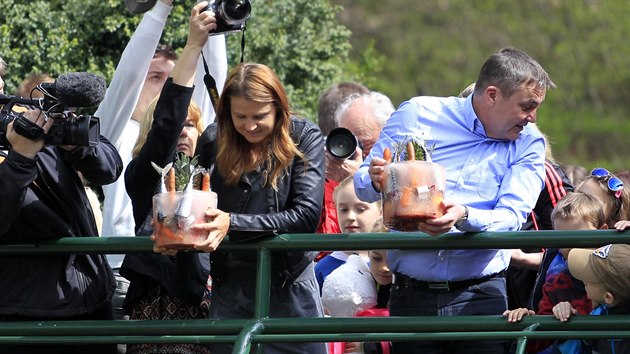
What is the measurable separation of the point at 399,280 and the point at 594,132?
56.7ft

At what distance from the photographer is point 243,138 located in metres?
5.54

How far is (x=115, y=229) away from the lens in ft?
21.4

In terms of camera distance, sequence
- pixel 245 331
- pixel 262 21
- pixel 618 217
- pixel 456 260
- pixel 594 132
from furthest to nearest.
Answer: pixel 594 132, pixel 262 21, pixel 618 217, pixel 456 260, pixel 245 331

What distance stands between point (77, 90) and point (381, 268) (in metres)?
1.75

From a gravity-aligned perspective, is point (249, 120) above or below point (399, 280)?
above

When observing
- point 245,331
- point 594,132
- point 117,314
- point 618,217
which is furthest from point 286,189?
point 594,132

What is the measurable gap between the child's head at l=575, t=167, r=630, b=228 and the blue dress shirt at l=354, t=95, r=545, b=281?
0.49m

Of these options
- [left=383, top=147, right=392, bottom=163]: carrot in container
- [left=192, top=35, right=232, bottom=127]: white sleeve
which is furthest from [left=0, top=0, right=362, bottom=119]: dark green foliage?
[left=383, top=147, right=392, bottom=163]: carrot in container

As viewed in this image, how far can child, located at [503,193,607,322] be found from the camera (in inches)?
222

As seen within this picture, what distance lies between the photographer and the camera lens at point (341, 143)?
6836 mm

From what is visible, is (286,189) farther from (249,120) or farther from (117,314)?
(117,314)

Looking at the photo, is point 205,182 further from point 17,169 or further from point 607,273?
point 607,273

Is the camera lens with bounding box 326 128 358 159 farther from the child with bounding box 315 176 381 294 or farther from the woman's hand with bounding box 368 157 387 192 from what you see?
the woman's hand with bounding box 368 157 387 192

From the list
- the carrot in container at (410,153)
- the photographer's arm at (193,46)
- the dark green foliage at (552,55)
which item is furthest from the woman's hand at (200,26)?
the dark green foliage at (552,55)
